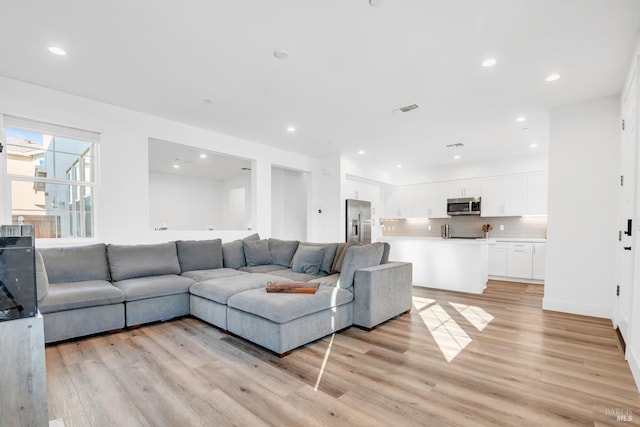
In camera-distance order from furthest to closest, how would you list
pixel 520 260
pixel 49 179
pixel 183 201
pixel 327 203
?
pixel 183 201, pixel 327 203, pixel 520 260, pixel 49 179

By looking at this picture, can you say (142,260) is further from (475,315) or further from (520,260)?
(520,260)

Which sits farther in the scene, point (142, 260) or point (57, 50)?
point (142, 260)

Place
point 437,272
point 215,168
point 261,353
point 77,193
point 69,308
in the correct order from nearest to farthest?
point 261,353 < point 69,308 < point 77,193 < point 437,272 < point 215,168

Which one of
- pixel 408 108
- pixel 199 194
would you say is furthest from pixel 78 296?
pixel 199 194

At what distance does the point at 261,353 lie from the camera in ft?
8.84

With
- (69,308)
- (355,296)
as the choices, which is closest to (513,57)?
(355,296)

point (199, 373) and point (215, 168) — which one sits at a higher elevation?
point (215, 168)

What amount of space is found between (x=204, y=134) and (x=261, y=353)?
374cm

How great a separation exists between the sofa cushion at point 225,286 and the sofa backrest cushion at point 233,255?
3.47ft

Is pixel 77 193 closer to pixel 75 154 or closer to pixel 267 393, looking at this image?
pixel 75 154

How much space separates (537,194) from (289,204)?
5509 mm

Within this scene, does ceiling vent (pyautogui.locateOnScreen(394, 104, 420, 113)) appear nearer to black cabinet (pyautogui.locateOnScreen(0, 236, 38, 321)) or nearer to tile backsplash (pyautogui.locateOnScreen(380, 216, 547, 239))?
black cabinet (pyautogui.locateOnScreen(0, 236, 38, 321))

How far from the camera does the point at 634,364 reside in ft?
7.39

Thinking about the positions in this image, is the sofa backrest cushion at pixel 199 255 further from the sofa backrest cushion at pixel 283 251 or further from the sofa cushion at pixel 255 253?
the sofa backrest cushion at pixel 283 251
